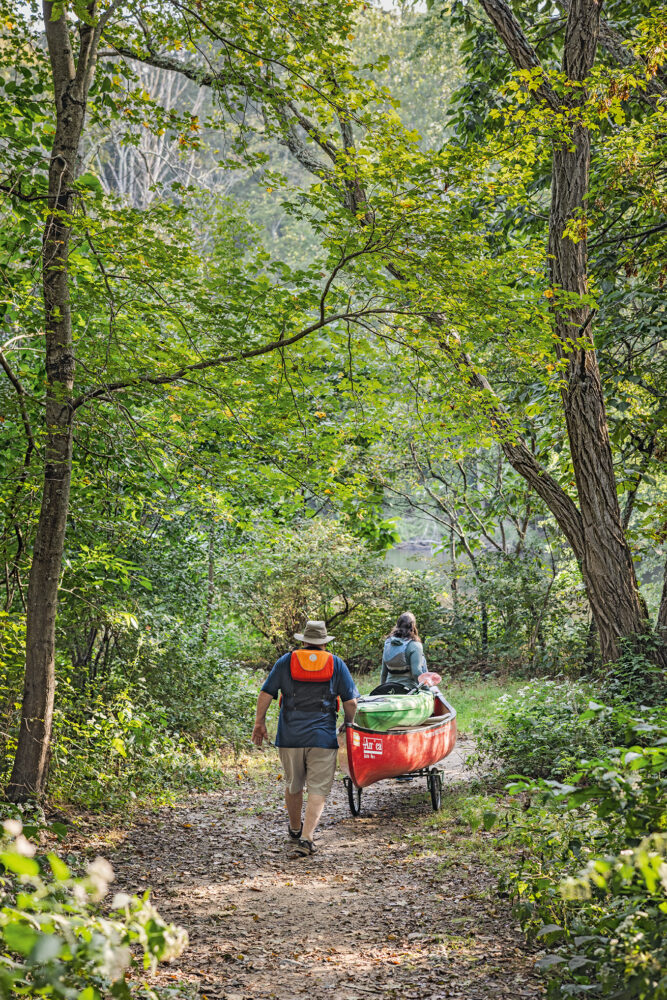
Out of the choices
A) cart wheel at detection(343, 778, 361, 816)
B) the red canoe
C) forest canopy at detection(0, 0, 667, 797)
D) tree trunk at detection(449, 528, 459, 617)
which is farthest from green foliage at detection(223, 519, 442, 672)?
the red canoe

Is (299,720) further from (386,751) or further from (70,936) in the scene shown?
(70,936)

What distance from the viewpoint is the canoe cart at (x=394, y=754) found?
23.0 feet

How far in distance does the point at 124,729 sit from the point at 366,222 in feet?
16.7

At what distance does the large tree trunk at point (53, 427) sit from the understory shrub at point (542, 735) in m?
4.30

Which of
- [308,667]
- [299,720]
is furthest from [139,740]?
[308,667]

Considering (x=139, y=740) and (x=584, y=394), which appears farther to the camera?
(x=584, y=394)

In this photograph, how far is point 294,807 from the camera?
258 inches

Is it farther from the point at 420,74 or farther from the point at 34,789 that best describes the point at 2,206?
the point at 420,74

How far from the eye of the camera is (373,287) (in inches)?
259

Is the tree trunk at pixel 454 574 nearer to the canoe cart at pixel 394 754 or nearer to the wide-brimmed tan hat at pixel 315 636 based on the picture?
the canoe cart at pixel 394 754

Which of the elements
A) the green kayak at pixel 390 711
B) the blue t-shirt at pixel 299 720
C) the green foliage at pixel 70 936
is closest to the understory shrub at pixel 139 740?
the blue t-shirt at pixel 299 720

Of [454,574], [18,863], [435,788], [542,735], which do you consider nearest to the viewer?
[18,863]

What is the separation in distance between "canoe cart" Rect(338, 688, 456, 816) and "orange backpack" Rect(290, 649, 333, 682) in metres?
0.70

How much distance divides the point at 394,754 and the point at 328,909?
209 cm
